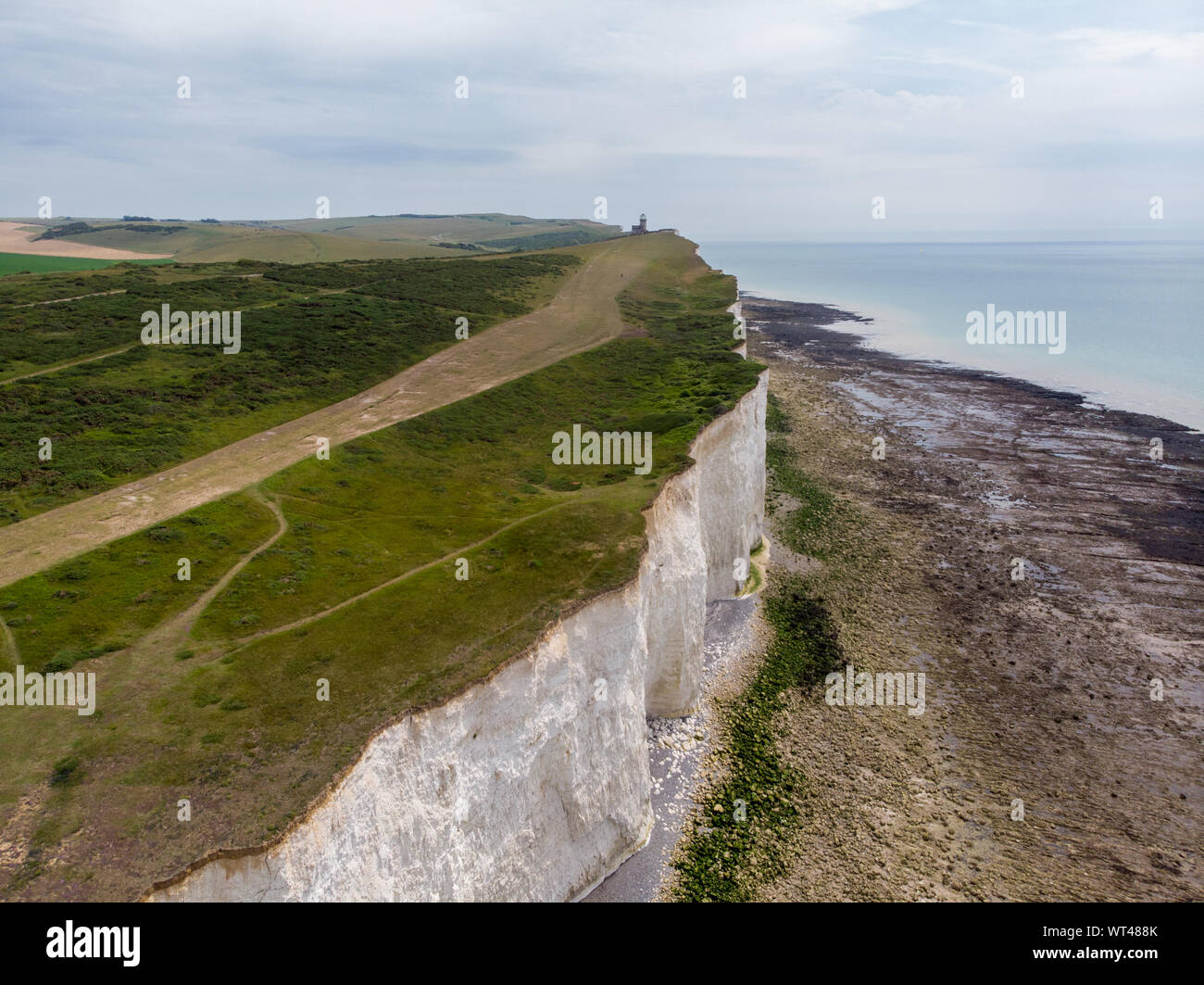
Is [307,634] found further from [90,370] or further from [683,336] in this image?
[683,336]

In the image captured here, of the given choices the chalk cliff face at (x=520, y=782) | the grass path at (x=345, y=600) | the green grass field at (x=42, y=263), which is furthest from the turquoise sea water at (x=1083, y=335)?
the green grass field at (x=42, y=263)

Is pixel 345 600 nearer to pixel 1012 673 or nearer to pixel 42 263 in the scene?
pixel 1012 673

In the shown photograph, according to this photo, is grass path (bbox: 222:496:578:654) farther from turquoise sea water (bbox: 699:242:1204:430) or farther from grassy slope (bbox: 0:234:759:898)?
turquoise sea water (bbox: 699:242:1204:430)

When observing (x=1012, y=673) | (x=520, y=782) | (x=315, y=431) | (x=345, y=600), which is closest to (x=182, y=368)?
(x=315, y=431)

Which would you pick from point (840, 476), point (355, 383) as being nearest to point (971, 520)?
point (840, 476)

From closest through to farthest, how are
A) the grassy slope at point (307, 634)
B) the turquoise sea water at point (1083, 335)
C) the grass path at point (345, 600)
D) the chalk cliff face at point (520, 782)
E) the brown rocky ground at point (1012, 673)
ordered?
the grassy slope at point (307, 634) → the chalk cliff face at point (520, 782) → the grass path at point (345, 600) → the brown rocky ground at point (1012, 673) → the turquoise sea water at point (1083, 335)

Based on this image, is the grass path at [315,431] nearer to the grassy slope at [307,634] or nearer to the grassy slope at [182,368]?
the grassy slope at [182,368]
